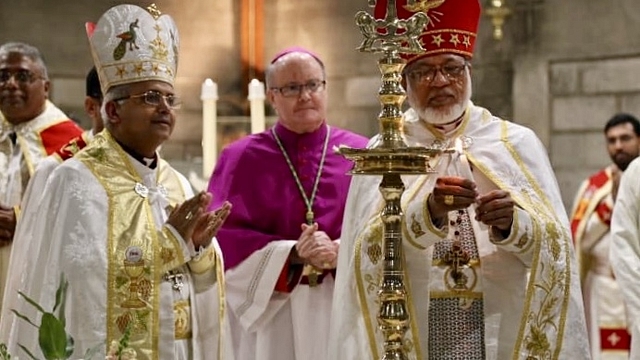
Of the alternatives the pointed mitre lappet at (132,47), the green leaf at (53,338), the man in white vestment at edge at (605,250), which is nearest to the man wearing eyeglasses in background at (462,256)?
the pointed mitre lappet at (132,47)

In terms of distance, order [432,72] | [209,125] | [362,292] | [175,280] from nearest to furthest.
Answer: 1. [362,292]
2. [432,72]
3. [175,280]
4. [209,125]

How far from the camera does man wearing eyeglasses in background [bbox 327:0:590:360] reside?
16.6 feet

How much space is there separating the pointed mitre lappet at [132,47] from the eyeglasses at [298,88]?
0.86m

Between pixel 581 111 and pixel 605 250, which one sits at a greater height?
pixel 581 111

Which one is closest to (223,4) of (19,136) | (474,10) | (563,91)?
(563,91)

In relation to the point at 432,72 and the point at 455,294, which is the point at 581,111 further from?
the point at 455,294

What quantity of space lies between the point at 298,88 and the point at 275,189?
46 cm

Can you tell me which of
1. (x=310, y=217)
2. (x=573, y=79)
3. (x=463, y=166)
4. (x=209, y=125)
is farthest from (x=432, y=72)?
(x=573, y=79)

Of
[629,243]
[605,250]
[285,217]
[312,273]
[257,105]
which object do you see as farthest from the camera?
[605,250]

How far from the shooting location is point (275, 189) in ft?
21.2

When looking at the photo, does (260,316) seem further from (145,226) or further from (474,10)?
(474,10)

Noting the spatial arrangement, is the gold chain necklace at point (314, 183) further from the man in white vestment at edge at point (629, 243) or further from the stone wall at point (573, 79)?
the stone wall at point (573, 79)

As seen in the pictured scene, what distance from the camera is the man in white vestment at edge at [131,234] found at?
516 centimetres

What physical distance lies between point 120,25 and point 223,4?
569 cm
